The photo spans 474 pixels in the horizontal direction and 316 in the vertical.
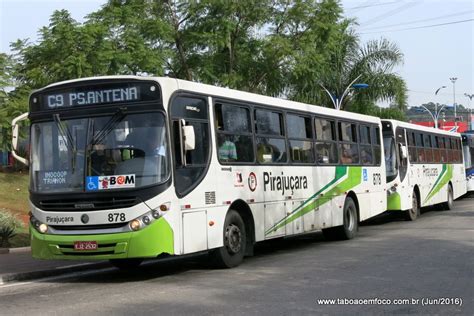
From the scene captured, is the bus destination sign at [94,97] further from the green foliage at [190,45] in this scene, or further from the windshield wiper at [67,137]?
the green foliage at [190,45]

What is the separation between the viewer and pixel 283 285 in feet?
30.6

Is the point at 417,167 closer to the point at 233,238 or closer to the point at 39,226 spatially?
the point at 233,238

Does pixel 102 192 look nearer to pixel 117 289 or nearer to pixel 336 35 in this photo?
pixel 117 289

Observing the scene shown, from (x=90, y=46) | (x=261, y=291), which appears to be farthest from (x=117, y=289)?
(x=90, y=46)

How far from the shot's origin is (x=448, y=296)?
832 cm

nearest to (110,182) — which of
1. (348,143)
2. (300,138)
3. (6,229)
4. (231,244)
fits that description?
(231,244)

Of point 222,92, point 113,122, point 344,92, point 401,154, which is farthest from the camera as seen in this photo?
point 344,92

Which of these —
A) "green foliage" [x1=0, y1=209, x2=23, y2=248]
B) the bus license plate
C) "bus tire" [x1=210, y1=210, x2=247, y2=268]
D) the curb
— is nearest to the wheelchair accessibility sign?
the bus license plate

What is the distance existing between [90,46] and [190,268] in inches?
422

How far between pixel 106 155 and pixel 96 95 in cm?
98

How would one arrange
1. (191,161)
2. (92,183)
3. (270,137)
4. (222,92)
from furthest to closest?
1. (270,137)
2. (222,92)
3. (191,161)
4. (92,183)

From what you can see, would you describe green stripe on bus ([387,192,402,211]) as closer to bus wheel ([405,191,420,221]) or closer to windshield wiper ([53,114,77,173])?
bus wheel ([405,191,420,221])

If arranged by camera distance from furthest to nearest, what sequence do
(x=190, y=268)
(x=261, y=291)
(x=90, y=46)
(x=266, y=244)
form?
(x=90, y=46) → (x=266, y=244) → (x=190, y=268) → (x=261, y=291)

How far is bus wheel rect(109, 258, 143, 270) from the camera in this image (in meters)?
11.9
